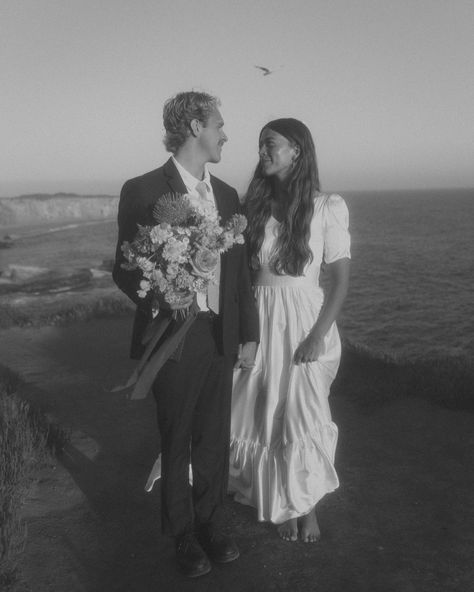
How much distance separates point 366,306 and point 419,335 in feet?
22.4

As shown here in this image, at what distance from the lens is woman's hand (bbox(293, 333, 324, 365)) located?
4.09m

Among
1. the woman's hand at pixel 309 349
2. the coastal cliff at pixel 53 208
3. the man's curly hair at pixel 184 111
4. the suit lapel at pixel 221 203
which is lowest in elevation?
the coastal cliff at pixel 53 208

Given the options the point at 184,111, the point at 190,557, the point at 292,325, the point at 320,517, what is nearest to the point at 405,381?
the point at 320,517

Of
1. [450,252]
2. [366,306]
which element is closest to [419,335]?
[366,306]

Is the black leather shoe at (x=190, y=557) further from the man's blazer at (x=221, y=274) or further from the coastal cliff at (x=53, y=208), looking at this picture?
the coastal cliff at (x=53, y=208)

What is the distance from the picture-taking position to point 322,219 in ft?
13.5

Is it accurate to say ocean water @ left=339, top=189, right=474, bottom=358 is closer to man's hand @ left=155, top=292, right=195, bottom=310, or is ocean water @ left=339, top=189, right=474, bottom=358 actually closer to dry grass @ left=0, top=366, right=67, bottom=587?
dry grass @ left=0, top=366, right=67, bottom=587

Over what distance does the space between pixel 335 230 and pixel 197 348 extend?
121 cm

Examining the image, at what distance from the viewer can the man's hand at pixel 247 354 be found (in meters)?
4.13

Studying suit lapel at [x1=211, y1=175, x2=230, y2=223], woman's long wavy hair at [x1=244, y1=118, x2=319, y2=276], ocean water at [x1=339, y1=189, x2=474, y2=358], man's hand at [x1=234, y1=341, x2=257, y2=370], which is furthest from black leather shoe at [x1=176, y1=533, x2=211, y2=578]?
ocean water at [x1=339, y1=189, x2=474, y2=358]

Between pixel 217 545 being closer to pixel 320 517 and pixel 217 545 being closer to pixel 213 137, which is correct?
pixel 320 517

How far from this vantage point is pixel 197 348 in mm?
3717

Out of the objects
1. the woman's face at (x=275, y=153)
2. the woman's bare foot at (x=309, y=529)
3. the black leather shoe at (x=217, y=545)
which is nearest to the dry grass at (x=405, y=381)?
the woman's bare foot at (x=309, y=529)

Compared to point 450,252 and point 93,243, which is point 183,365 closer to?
point 450,252
